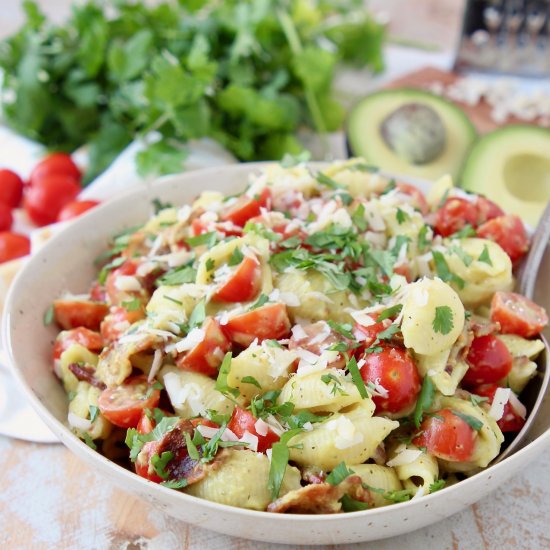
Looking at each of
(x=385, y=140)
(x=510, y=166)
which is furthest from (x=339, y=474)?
(x=385, y=140)

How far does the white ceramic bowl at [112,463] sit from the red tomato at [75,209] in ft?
2.16

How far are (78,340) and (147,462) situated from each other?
562mm

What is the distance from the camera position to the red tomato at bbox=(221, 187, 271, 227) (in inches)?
88.7

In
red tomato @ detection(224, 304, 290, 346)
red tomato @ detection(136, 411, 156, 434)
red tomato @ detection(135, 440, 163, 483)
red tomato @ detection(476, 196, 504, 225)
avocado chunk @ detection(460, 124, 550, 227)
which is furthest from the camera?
avocado chunk @ detection(460, 124, 550, 227)

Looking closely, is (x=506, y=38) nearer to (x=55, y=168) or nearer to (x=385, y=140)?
(x=385, y=140)

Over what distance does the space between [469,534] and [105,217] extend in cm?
153

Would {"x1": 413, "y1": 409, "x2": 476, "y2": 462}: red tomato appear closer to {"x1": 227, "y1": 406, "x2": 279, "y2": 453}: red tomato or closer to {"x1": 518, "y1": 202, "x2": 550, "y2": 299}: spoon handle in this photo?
{"x1": 227, "y1": 406, "x2": 279, "y2": 453}: red tomato

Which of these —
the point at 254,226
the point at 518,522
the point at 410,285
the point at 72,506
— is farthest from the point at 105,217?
the point at 518,522

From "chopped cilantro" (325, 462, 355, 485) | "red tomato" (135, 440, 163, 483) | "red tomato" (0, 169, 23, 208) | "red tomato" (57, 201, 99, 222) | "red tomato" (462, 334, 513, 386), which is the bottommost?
"red tomato" (0, 169, 23, 208)

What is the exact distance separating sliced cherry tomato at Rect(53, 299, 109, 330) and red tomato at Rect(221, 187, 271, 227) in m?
0.49

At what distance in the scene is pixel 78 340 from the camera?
6.92 feet

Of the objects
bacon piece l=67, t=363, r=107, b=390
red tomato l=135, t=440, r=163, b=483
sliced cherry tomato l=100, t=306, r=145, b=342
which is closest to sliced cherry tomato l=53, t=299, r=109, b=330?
sliced cherry tomato l=100, t=306, r=145, b=342

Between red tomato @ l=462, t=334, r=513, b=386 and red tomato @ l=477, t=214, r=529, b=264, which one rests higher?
red tomato @ l=477, t=214, r=529, b=264

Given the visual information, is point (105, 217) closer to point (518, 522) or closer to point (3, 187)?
point (3, 187)
